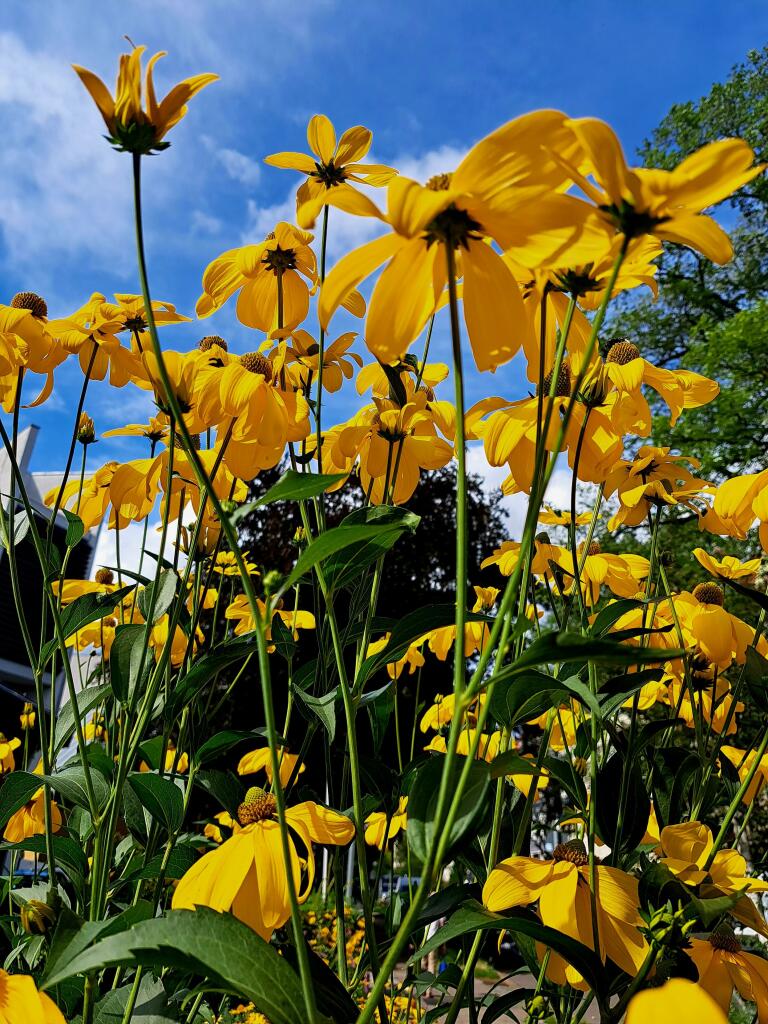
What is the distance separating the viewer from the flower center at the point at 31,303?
4.60 feet

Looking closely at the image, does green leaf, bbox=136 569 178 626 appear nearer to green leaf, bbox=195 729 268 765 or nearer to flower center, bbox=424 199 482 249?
green leaf, bbox=195 729 268 765

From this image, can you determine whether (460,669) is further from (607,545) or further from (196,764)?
(607,545)

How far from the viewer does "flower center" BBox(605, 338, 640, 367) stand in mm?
1272

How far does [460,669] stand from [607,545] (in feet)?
40.8

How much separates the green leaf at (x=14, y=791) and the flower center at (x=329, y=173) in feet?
3.29

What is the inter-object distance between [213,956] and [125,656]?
1.83 feet

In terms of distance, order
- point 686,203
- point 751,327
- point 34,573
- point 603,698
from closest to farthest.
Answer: point 686,203 < point 603,698 < point 751,327 < point 34,573

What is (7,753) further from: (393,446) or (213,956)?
(213,956)

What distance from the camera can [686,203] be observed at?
20.5 inches

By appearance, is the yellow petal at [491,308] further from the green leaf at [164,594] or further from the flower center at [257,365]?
the green leaf at [164,594]

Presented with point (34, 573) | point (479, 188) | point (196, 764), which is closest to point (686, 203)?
point (479, 188)

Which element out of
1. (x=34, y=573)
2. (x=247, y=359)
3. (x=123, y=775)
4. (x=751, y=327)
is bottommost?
(x=123, y=775)

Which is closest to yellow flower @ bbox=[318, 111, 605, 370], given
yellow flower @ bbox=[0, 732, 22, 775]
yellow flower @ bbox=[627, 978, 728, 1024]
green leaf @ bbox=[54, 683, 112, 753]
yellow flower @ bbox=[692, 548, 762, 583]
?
yellow flower @ bbox=[627, 978, 728, 1024]

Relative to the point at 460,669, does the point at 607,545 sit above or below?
above
